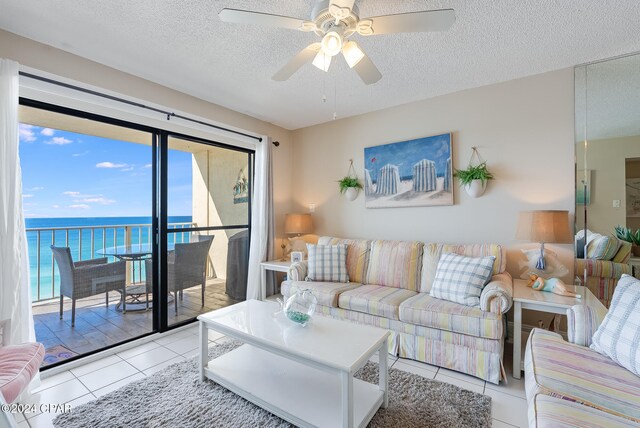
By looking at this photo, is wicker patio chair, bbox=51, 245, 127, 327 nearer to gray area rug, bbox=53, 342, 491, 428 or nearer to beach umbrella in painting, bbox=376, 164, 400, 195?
gray area rug, bbox=53, 342, 491, 428

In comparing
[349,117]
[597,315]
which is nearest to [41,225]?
[349,117]

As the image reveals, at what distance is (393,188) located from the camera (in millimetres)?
3416

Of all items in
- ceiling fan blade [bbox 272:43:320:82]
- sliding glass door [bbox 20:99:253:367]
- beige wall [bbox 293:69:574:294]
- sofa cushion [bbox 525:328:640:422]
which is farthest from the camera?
beige wall [bbox 293:69:574:294]

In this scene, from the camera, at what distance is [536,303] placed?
2.07 metres

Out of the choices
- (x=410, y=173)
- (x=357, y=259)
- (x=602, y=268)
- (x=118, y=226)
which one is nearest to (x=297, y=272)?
(x=357, y=259)

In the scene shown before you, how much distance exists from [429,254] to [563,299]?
1.05m

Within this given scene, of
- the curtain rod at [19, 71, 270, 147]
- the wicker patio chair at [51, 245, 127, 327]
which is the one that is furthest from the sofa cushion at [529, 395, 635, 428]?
the curtain rod at [19, 71, 270, 147]

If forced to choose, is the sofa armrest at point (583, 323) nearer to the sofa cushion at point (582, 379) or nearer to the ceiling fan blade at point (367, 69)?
the sofa cushion at point (582, 379)

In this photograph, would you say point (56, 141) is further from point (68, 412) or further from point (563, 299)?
point (563, 299)

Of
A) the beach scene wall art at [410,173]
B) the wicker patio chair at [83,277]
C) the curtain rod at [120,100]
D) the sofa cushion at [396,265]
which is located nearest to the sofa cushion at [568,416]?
the sofa cushion at [396,265]

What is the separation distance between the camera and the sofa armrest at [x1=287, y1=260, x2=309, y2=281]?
10.4ft

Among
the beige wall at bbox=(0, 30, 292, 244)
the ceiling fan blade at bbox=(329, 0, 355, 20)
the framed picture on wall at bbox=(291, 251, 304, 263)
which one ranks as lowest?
the framed picture on wall at bbox=(291, 251, 304, 263)

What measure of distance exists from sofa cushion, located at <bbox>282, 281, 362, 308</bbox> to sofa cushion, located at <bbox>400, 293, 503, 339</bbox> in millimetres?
636

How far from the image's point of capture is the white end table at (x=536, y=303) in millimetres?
1984
